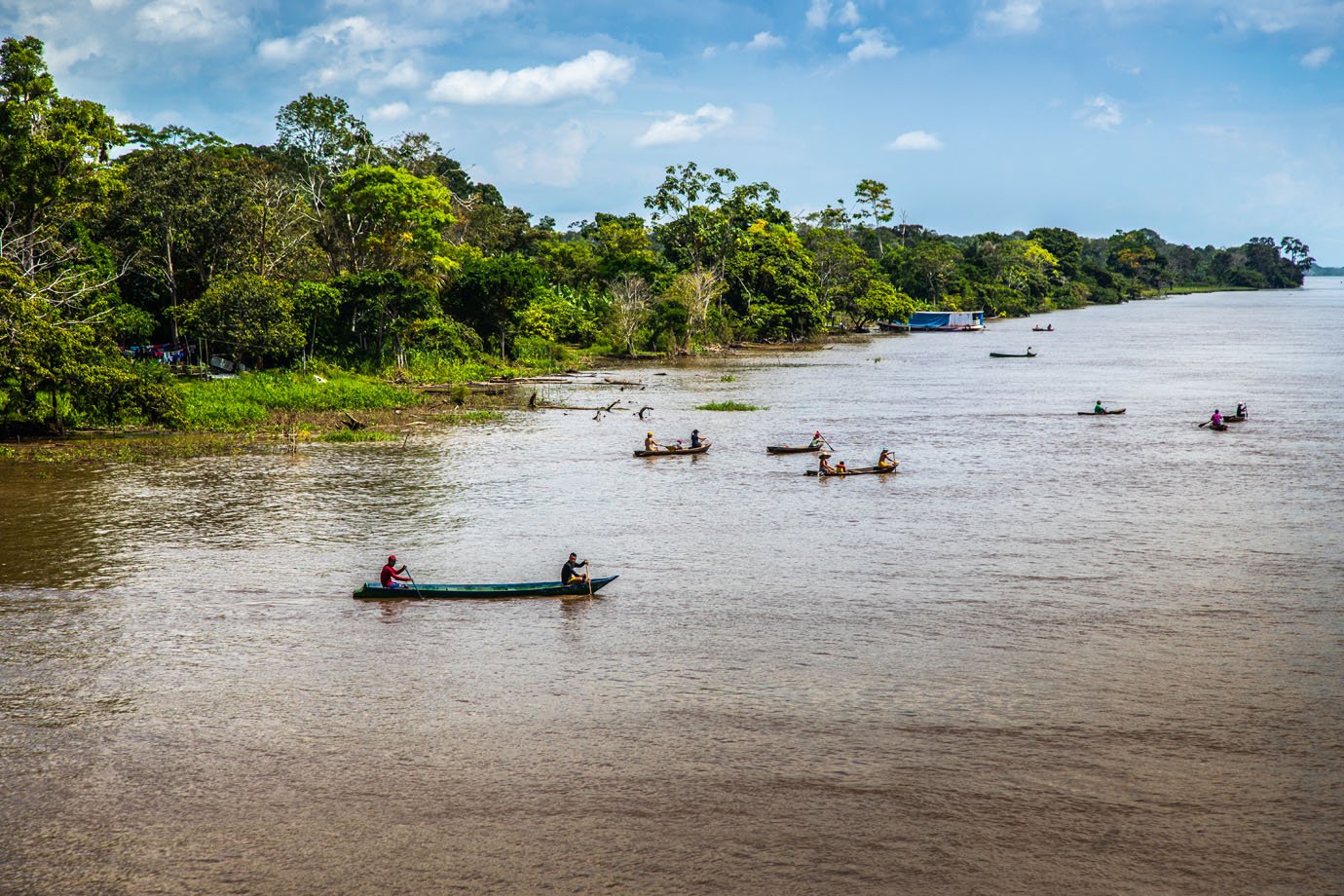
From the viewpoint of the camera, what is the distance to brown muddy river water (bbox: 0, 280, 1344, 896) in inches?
484

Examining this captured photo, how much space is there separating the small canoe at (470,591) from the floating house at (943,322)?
349ft

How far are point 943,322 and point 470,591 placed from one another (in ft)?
361

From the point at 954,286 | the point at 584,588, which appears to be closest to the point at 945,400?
the point at 584,588

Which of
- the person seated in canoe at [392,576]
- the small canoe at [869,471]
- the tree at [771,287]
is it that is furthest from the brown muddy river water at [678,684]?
the tree at [771,287]

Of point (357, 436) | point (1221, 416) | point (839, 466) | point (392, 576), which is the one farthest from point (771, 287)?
point (392, 576)

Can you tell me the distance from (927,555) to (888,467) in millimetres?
10487

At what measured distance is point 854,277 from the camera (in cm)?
11050

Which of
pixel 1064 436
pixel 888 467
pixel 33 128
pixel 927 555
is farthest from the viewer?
pixel 1064 436

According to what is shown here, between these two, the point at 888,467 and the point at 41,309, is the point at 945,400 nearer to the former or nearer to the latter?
the point at 888,467

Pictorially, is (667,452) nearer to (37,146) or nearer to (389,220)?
(37,146)

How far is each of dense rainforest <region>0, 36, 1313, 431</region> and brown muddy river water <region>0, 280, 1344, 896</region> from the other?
7972mm

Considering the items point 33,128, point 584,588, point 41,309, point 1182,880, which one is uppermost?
point 33,128

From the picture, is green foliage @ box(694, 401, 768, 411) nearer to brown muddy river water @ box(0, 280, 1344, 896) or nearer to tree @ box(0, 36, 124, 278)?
brown muddy river water @ box(0, 280, 1344, 896)

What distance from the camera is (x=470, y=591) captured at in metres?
20.9
